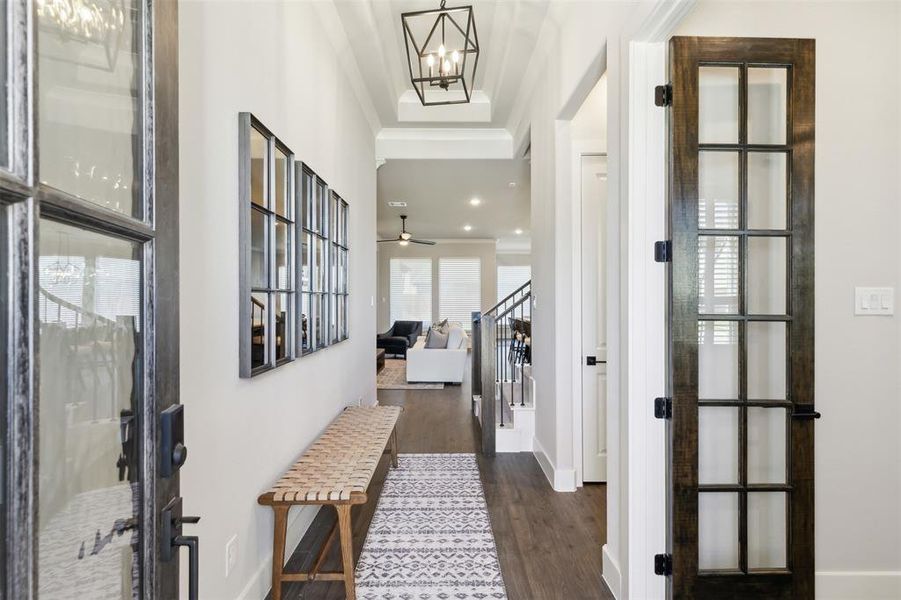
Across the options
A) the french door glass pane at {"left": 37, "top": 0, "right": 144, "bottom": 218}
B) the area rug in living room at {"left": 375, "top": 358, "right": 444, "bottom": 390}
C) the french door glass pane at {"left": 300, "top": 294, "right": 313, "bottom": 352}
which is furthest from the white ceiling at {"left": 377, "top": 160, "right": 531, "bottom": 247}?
the french door glass pane at {"left": 37, "top": 0, "right": 144, "bottom": 218}

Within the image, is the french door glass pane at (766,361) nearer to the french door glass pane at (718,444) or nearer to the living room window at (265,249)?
the french door glass pane at (718,444)

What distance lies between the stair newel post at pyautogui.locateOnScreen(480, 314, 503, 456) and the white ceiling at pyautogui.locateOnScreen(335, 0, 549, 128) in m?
2.14

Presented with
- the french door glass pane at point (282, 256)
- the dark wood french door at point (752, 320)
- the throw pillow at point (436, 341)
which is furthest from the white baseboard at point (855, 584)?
the throw pillow at point (436, 341)

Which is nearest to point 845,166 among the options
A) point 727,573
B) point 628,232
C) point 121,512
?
point 628,232

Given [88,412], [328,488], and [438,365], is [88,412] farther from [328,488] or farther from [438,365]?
[438,365]

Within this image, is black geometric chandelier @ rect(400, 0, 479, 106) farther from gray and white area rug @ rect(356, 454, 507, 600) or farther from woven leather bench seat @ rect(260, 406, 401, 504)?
gray and white area rug @ rect(356, 454, 507, 600)

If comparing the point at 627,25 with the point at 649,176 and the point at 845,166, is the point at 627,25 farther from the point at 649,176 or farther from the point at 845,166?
the point at 845,166

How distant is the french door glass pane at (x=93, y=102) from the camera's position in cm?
64

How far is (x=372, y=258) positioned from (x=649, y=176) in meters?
3.40

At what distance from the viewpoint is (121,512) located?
2.65 feet

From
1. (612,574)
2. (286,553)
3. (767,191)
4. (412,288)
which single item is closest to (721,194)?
(767,191)

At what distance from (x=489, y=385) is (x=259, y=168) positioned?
262 cm

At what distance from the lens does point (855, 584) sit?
6.60ft

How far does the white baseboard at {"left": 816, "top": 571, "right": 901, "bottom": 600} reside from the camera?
2010 millimetres
